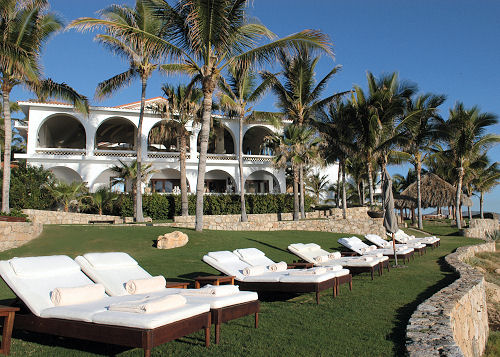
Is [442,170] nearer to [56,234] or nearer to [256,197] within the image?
[256,197]

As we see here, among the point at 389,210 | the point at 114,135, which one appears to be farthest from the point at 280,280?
the point at 114,135

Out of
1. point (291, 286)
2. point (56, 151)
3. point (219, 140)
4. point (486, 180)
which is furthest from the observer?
point (486, 180)

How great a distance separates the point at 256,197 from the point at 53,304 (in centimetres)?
2160

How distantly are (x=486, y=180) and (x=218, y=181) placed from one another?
98.9 ft

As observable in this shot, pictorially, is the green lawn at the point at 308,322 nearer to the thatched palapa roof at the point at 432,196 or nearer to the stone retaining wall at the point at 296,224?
the stone retaining wall at the point at 296,224

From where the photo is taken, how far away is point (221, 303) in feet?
12.5

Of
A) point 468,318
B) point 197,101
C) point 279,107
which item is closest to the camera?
point 468,318

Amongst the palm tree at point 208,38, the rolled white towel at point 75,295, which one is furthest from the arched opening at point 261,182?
the rolled white towel at point 75,295

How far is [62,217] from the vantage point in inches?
755

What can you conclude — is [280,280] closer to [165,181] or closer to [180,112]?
[180,112]

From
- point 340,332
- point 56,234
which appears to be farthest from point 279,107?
point 340,332

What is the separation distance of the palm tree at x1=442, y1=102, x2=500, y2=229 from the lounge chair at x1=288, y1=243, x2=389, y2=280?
20151mm

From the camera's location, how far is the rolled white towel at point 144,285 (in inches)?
178

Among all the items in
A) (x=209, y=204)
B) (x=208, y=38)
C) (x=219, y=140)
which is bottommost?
(x=209, y=204)
